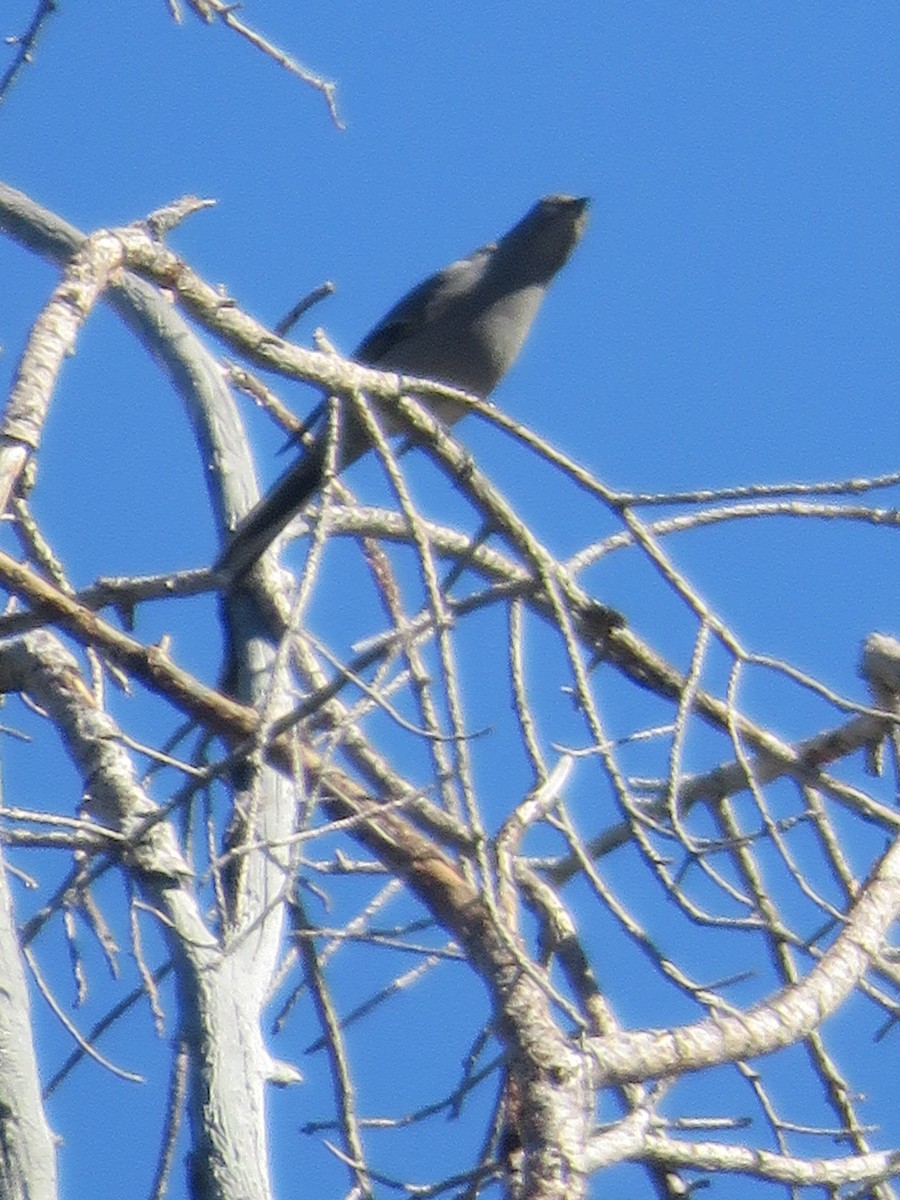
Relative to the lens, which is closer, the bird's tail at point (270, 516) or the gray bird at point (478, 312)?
the bird's tail at point (270, 516)

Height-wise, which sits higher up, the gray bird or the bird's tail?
the gray bird

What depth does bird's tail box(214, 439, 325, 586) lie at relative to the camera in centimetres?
393

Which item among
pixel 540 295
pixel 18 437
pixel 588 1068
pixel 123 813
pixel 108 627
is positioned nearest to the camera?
pixel 588 1068

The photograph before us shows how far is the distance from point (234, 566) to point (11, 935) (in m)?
1.11

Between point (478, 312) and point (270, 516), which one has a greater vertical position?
point (478, 312)

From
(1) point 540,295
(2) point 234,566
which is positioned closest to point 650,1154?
(2) point 234,566

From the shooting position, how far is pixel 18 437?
7.97ft

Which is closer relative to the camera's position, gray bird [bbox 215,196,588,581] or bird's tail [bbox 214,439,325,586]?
bird's tail [bbox 214,439,325,586]

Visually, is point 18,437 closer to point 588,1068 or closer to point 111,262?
point 111,262

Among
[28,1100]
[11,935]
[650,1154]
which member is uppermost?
[11,935]

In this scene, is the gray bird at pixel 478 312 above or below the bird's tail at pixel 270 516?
above

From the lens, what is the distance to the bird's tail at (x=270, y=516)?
3.93 m

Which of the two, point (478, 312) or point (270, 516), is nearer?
point (270, 516)

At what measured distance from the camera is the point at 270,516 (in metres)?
4.09
